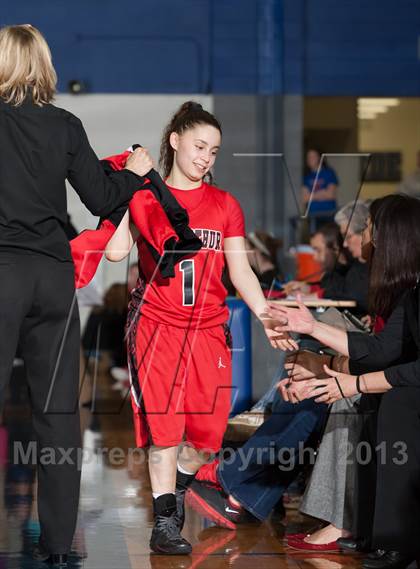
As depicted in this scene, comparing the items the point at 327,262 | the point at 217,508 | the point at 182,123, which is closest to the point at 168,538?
the point at 217,508

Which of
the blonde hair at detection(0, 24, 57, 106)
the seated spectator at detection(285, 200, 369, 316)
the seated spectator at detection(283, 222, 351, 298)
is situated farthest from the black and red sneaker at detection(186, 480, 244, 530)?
the seated spectator at detection(283, 222, 351, 298)

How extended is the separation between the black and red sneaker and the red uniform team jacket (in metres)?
0.91

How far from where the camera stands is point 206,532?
4219 millimetres

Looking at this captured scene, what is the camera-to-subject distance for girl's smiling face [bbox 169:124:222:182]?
4.11 metres

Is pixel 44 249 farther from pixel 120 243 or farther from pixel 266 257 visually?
pixel 266 257

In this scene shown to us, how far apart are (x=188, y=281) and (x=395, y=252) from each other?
727 millimetres

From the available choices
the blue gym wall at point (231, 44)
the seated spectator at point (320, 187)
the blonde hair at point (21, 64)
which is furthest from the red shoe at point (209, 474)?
the blue gym wall at point (231, 44)

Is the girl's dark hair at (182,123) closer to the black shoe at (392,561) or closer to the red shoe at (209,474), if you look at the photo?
the red shoe at (209,474)

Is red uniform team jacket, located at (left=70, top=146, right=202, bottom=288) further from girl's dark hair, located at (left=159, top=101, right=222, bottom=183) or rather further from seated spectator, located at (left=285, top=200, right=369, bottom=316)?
seated spectator, located at (left=285, top=200, right=369, bottom=316)

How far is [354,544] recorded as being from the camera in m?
3.90

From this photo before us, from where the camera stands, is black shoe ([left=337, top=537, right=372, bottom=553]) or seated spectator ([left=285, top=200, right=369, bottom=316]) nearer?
black shoe ([left=337, top=537, right=372, bottom=553])

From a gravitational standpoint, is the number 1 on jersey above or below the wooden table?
above

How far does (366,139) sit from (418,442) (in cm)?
753

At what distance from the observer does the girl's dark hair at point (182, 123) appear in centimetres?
416
